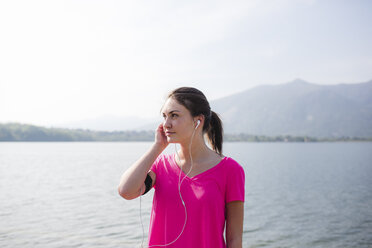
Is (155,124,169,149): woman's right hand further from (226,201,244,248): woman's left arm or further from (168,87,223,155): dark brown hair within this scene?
(226,201,244,248): woman's left arm

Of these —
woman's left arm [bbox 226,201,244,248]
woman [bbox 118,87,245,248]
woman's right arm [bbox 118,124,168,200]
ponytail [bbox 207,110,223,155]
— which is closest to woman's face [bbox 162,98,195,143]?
woman [bbox 118,87,245,248]

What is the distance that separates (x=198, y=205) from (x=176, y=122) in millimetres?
700

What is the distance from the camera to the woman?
2.62m

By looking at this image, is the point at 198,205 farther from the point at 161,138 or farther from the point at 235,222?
the point at 161,138

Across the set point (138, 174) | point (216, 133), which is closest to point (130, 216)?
point (216, 133)

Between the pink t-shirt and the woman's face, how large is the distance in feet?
1.01

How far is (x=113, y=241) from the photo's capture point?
1280 cm

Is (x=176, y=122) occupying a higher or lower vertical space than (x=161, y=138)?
higher

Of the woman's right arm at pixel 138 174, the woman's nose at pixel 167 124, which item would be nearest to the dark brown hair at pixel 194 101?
the woman's nose at pixel 167 124

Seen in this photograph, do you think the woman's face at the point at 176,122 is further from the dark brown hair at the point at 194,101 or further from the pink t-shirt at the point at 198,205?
the pink t-shirt at the point at 198,205

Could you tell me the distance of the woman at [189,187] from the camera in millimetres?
2623

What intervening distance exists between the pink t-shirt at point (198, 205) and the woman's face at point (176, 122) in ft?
1.01

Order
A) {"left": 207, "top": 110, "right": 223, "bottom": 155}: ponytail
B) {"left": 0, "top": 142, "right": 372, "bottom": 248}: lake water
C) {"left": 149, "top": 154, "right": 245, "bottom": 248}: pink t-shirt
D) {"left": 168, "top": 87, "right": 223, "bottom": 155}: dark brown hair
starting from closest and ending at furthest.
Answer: {"left": 149, "top": 154, "right": 245, "bottom": 248}: pink t-shirt, {"left": 168, "top": 87, "right": 223, "bottom": 155}: dark brown hair, {"left": 207, "top": 110, "right": 223, "bottom": 155}: ponytail, {"left": 0, "top": 142, "right": 372, "bottom": 248}: lake water

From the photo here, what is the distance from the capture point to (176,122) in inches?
106
